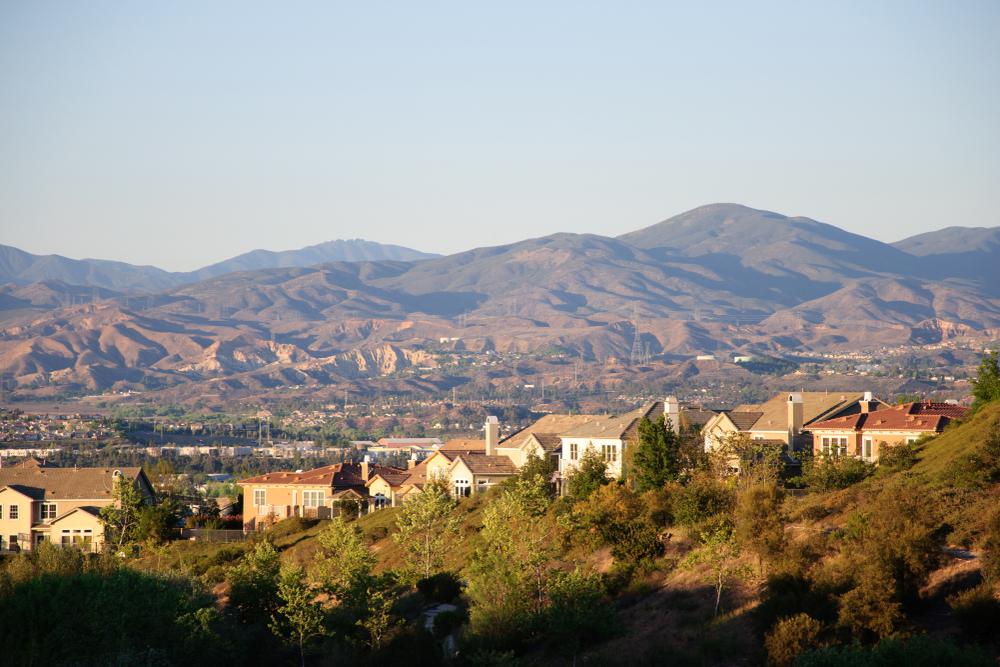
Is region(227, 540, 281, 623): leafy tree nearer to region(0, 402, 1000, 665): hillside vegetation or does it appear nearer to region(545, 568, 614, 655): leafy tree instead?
region(0, 402, 1000, 665): hillside vegetation

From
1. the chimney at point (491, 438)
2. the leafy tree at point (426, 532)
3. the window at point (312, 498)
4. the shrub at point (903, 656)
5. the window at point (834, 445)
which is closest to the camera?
the shrub at point (903, 656)

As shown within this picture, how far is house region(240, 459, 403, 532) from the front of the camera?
96.1 meters

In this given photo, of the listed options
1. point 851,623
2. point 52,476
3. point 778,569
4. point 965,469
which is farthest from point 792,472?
point 52,476

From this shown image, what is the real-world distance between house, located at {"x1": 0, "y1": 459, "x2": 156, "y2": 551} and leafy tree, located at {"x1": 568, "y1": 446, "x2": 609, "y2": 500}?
106 ft

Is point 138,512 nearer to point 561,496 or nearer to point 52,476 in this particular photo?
point 52,476

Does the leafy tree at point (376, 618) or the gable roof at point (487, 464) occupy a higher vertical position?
the gable roof at point (487, 464)

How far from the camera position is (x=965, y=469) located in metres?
53.2

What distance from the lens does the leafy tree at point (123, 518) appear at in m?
89.0

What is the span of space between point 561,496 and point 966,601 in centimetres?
3634

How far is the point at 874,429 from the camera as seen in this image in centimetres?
7325

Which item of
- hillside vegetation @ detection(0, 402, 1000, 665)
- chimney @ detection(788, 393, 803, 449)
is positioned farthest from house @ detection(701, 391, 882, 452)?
hillside vegetation @ detection(0, 402, 1000, 665)

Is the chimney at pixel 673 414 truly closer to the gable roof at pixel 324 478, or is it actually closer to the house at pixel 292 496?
the house at pixel 292 496

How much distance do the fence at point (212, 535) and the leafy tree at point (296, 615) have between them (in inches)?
1246

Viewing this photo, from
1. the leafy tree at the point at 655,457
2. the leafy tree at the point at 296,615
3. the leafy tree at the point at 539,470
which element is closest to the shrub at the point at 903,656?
the leafy tree at the point at 296,615
